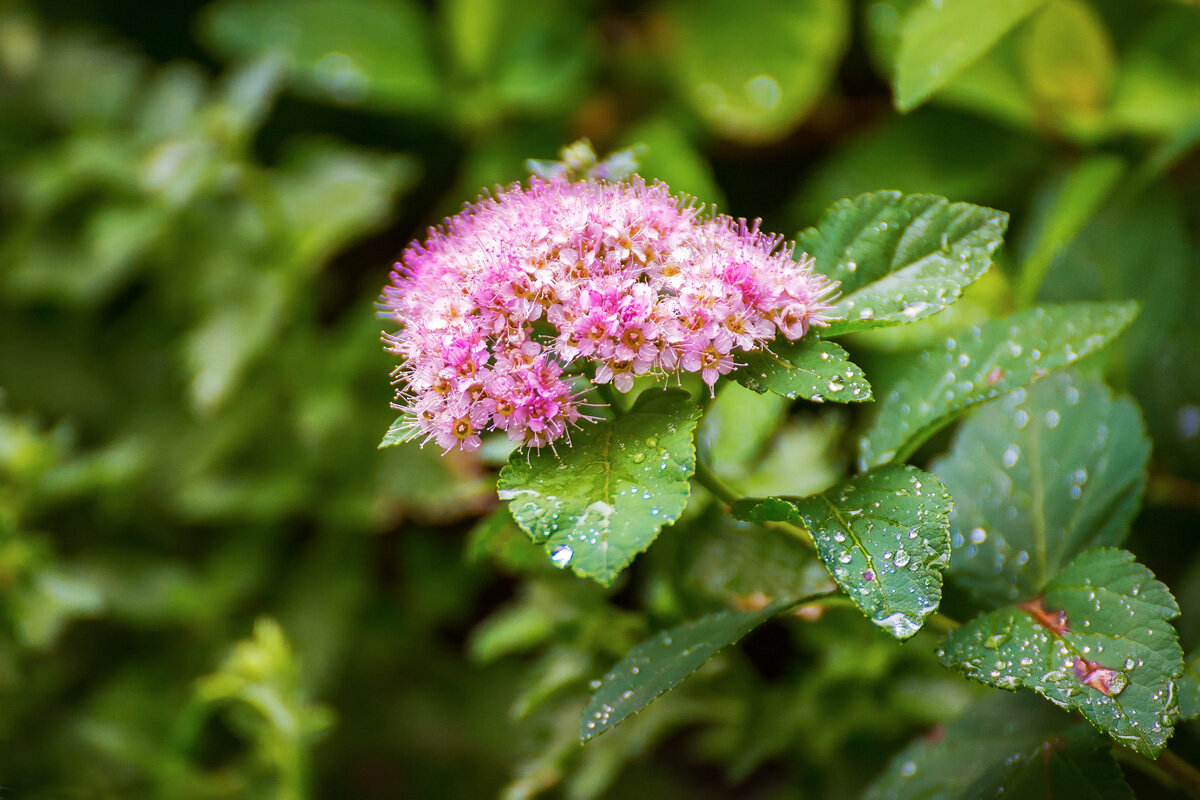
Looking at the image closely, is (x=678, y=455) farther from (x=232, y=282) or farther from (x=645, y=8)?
(x=645, y=8)

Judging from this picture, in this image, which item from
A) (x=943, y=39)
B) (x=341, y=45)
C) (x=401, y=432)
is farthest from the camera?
(x=341, y=45)

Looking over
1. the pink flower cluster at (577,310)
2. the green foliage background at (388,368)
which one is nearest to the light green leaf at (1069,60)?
the green foliage background at (388,368)

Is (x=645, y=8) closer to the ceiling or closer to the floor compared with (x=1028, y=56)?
closer to the ceiling

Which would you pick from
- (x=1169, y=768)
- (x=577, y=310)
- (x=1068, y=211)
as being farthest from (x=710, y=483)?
(x=1068, y=211)

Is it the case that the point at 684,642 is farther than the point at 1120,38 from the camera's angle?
No

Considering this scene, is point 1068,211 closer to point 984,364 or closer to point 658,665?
point 984,364

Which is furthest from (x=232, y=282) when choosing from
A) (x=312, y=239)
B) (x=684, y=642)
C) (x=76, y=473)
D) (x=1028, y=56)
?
(x=1028, y=56)
